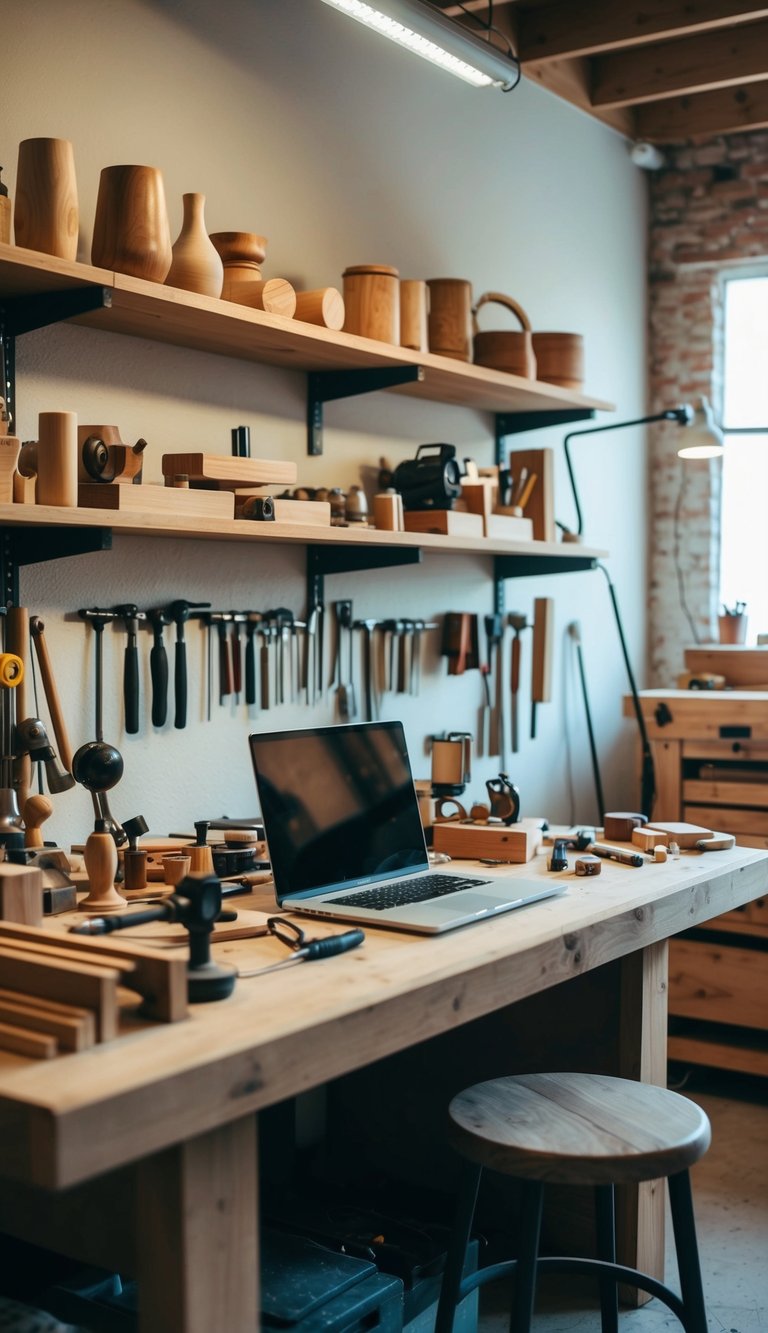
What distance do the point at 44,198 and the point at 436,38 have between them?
116 cm

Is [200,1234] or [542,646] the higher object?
[542,646]

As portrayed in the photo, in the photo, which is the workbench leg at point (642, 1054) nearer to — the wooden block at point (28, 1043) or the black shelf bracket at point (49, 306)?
the wooden block at point (28, 1043)

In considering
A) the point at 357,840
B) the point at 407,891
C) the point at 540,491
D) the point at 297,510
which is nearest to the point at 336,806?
the point at 357,840

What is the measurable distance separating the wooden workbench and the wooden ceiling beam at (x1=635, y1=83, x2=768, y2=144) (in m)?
3.56

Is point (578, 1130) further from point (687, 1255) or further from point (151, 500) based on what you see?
point (151, 500)

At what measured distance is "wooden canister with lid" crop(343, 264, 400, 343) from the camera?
123 inches

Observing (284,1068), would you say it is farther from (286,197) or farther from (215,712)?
(286,197)

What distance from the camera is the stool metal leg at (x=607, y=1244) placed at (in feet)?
7.79

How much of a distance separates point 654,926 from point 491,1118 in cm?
61

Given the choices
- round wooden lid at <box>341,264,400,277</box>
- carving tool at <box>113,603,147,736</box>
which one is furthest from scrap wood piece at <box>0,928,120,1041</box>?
round wooden lid at <box>341,264,400,277</box>

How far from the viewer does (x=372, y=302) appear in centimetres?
313

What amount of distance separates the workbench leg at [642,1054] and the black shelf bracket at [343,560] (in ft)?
3.67

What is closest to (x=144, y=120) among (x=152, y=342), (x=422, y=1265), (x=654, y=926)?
(x=152, y=342)

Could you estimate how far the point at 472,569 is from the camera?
13.3ft
